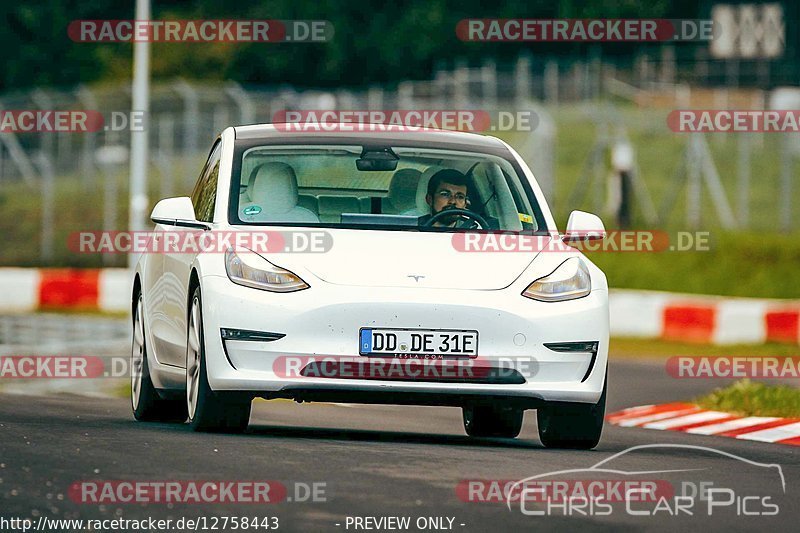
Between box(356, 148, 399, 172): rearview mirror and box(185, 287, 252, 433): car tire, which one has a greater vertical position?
box(356, 148, 399, 172): rearview mirror

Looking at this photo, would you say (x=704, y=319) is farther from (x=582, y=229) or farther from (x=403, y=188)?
(x=582, y=229)

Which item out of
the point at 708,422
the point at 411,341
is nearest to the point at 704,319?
the point at 708,422

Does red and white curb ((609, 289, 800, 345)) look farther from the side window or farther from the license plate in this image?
the license plate

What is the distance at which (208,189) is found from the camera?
11281 millimetres

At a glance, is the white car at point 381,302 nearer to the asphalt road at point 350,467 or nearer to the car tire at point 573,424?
the car tire at point 573,424

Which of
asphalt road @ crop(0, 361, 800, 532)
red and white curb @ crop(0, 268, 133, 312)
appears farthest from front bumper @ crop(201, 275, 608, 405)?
red and white curb @ crop(0, 268, 133, 312)

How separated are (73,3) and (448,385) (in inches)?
2525

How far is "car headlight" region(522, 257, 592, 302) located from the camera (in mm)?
9977

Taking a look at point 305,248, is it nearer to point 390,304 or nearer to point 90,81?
point 390,304

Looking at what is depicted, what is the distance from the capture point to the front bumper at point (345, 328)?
9.70 metres

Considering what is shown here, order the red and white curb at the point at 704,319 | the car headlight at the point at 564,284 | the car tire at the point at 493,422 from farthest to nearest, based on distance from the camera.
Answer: the red and white curb at the point at 704,319
the car tire at the point at 493,422
the car headlight at the point at 564,284

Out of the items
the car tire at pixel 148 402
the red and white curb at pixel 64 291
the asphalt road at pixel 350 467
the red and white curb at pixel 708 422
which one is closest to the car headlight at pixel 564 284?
the asphalt road at pixel 350 467

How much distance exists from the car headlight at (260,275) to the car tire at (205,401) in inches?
10.2

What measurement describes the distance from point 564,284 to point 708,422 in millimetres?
3563
